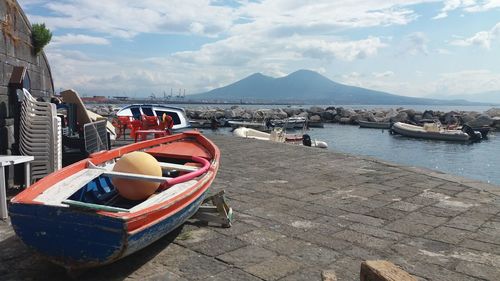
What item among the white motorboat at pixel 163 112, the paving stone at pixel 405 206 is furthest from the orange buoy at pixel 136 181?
the white motorboat at pixel 163 112

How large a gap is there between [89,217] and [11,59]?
449cm

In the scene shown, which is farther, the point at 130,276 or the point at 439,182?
the point at 439,182

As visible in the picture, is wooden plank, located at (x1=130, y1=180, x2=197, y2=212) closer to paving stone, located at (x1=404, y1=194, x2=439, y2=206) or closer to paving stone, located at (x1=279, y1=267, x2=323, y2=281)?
paving stone, located at (x1=279, y1=267, x2=323, y2=281)

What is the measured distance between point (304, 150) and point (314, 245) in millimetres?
A: 6608

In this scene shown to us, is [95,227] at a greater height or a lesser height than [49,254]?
greater

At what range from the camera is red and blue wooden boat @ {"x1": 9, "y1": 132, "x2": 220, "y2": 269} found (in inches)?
103

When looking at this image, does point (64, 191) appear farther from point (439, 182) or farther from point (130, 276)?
point (439, 182)

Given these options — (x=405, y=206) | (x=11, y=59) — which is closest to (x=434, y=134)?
(x=405, y=206)

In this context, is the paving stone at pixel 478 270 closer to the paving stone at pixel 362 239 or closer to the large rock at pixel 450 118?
the paving stone at pixel 362 239

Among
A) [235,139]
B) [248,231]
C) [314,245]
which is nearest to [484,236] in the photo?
[314,245]

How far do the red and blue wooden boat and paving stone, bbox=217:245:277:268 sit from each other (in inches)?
18.8

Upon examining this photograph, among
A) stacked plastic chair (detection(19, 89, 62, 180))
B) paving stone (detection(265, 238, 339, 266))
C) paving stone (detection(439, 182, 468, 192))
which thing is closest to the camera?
paving stone (detection(265, 238, 339, 266))

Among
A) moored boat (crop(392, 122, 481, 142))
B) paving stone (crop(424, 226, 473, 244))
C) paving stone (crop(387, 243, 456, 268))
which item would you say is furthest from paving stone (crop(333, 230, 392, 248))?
moored boat (crop(392, 122, 481, 142))

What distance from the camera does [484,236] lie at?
405 cm
